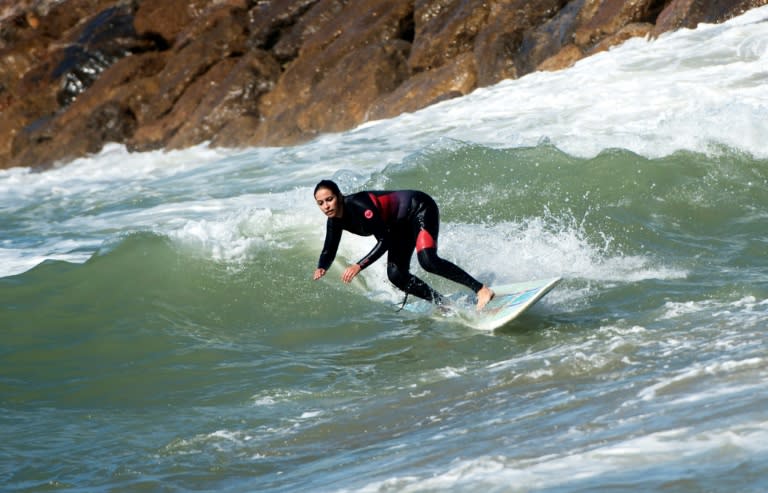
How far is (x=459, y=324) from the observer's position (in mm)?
8008

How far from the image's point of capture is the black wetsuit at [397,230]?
7512 millimetres

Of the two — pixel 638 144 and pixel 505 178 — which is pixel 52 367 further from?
pixel 638 144

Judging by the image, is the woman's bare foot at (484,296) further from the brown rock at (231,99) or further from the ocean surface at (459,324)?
the brown rock at (231,99)

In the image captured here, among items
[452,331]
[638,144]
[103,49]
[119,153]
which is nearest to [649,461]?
[452,331]

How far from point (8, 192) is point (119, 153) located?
3227 mm

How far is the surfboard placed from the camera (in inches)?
290

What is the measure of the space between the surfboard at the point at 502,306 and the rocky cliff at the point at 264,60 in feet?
35.5

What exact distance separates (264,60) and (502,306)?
1783cm

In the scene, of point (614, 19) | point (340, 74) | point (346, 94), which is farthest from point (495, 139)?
point (340, 74)

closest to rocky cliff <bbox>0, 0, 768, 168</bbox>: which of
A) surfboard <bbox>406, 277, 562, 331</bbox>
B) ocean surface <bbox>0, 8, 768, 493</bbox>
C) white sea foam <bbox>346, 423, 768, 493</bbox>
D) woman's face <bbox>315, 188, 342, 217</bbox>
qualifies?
ocean surface <bbox>0, 8, 768, 493</bbox>

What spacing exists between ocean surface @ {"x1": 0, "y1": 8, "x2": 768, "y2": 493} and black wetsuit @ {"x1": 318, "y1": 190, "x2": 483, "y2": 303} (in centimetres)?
53

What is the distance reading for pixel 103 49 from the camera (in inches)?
1142

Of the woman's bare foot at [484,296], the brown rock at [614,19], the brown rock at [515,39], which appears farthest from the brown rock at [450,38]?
the woman's bare foot at [484,296]

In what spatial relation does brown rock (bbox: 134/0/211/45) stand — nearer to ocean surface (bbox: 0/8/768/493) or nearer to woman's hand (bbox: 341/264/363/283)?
ocean surface (bbox: 0/8/768/493)
